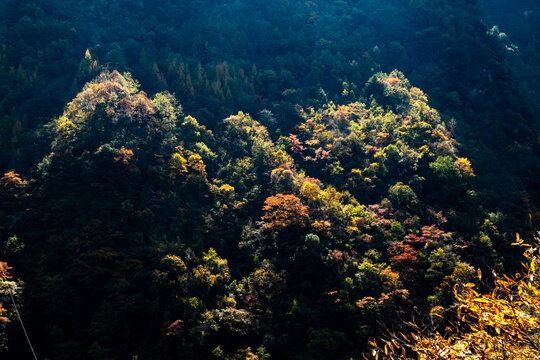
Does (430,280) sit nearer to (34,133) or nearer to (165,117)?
(165,117)

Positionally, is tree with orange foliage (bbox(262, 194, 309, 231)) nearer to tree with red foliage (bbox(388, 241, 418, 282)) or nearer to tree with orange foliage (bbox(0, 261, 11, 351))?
tree with red foliage (bbox(388, 241, 418, 282))

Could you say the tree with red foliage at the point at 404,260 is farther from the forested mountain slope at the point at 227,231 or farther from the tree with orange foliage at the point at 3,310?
the tree with orange foliage at the point at 3,310

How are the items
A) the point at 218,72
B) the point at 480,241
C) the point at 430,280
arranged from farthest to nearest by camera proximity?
the point at 218,72, the point at 480,241, the point at 430,280

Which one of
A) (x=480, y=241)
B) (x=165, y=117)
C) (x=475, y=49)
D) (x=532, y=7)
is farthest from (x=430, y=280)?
(x=532, y=7)

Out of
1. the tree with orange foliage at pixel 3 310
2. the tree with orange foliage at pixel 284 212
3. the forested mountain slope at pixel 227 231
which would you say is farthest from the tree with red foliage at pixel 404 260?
the tree with orange foliage at pixel 3 310

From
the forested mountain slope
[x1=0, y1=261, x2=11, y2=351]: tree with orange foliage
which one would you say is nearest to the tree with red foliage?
the forested mountain slope
